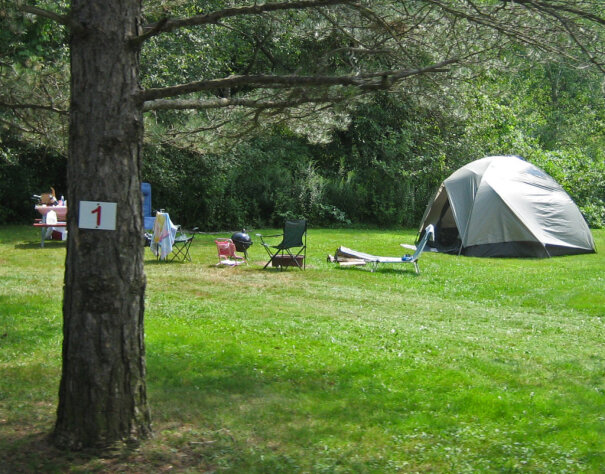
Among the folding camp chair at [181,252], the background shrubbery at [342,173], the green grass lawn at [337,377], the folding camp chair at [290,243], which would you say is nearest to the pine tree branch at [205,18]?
the green grass lawn at [337,377]

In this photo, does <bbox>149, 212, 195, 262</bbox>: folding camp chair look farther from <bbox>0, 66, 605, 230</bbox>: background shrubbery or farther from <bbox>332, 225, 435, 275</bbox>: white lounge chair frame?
<bbox>0, 66, 605, 230</bbox>: background shrubbery

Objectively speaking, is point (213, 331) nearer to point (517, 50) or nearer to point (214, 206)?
point (517, 50)

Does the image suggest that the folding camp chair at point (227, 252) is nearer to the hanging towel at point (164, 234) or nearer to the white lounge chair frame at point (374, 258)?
the hanging towel at point (164, 234)

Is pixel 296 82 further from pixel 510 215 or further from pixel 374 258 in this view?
pixel 510 215

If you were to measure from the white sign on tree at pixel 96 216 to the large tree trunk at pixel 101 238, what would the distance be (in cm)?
4

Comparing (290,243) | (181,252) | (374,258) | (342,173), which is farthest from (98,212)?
(342,173)

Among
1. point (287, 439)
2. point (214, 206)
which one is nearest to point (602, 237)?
point (214, 206)

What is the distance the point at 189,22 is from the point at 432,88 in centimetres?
225

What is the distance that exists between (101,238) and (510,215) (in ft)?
39.4

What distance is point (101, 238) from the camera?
12.4ft

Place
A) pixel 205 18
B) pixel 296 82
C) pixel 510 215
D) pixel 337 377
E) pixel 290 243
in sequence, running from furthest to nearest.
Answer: pixel 510 215 < pixel 290 243 < pixel 337 377 < pixel 296 82 < pixel 205 18

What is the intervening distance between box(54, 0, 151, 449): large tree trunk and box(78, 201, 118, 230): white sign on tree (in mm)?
41

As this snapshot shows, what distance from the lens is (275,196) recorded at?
20.7 m

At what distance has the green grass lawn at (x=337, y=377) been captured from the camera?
4020 millimetres
